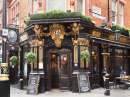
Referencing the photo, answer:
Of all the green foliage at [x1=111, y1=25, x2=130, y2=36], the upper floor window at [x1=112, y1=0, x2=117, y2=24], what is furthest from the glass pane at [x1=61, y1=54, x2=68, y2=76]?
the upper floor window at [x1=112, y1=0, x2=117, y2=24]

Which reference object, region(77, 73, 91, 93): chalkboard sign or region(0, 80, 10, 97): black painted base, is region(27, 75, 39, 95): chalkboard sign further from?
region(0, 80, 10, 97): black painted base

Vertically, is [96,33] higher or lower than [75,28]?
lower

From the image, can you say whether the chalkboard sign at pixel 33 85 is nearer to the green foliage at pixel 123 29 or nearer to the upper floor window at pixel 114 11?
the green foliage at pixel 123 29

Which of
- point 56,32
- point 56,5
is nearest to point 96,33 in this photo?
point 56,32

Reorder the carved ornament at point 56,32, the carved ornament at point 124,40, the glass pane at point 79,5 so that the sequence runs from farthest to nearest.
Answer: the carved ornament at point 124,40, the glass pane at point 79,5, the carved ornament at point 56,32

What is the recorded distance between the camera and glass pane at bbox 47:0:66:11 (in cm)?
1313

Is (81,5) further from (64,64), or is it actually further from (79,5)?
(64,64)

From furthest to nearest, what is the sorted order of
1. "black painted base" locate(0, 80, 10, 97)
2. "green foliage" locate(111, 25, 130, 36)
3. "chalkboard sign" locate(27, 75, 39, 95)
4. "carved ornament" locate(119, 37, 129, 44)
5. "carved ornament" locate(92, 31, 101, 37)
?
1. "carved ornament" locate(119, 37, 129, 44)
2. "green foliage" locate(111, 25, 130, 36)
3. "carved ornament" locate(92, 31, 101, 37)
4. "chalkboard sign" locate(27, 75, 39, 95)
5. "black painted base" locate(0, 80, 10, 97)

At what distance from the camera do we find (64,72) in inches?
512

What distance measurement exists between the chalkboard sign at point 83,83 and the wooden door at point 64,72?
0.95 metres

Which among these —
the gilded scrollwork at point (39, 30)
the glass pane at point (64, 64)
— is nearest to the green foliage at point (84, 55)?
the glass pane at point (64, 64)

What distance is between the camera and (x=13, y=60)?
16.2 metres

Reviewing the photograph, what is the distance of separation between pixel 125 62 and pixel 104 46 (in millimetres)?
4494

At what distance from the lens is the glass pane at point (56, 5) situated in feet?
43.1
